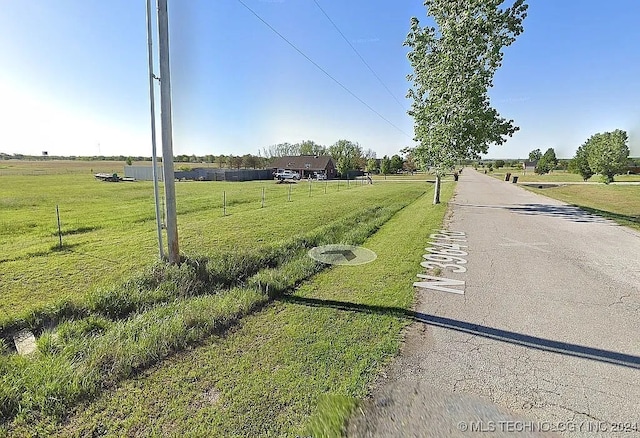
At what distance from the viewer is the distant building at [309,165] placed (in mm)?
60688

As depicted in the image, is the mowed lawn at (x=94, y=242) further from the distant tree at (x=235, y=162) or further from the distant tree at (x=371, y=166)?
the distant tree at (x=235, y=162)

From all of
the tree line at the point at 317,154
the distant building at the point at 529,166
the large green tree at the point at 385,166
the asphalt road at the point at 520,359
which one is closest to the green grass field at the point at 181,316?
the asphalt road at the point at 520,359

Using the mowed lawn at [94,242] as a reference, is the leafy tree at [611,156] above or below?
above

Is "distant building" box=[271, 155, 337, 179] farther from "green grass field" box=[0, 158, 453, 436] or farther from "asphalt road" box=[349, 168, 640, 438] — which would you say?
"asphalt road" box=[349, 168, 640, 438]

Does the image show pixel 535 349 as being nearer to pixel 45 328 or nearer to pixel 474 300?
pixel 474 300

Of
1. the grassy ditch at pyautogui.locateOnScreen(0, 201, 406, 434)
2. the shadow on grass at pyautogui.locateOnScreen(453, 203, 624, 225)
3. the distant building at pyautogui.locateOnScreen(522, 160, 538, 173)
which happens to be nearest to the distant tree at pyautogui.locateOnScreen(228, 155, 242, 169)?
the shadow on grass at pyautogui.locateOnScreen(453, 203, 624, 225)

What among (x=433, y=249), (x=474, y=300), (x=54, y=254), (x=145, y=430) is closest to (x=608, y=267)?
(x=433, y=249)

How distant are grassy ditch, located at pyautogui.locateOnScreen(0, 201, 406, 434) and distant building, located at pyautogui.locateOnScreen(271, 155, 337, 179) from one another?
5401 centimetres

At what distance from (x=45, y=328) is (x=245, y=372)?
277 centimetres

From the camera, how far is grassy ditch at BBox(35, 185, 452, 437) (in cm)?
219

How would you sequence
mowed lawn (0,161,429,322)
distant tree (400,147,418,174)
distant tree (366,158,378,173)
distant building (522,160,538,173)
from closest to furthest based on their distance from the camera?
mowed lawn (0,161,429,322)
distant tree (400,147,418,174)
distant tree (366,158,378,173)
distant building (522,160,538,173)

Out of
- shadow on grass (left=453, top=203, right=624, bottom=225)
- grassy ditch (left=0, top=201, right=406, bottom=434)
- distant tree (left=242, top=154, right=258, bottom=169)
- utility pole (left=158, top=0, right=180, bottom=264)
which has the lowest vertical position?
grassy ditch (left=0, top=201, right=406, bottom=434)

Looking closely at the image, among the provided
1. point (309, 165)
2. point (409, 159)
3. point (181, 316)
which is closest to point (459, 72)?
point (409, 159)

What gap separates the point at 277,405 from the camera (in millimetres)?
2342
